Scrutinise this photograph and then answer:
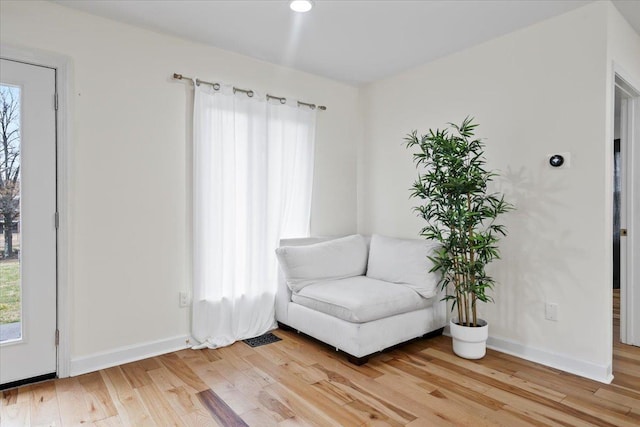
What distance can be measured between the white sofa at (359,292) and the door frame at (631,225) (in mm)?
1454

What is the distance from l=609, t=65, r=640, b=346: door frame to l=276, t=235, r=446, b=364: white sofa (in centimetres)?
145

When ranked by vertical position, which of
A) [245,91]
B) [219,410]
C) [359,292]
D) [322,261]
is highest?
[245,91]

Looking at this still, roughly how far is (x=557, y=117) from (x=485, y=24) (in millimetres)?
868

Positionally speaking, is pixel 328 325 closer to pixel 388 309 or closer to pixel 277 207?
pixel 388 309

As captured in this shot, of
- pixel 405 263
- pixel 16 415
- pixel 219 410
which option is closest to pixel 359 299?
pixel 405 263

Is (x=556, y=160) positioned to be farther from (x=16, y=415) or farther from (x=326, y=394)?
(x=16, y=415)

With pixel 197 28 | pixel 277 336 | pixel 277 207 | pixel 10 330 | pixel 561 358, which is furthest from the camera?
pixel 277 207

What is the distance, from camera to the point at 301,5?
2533mm

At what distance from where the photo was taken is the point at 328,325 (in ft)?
9.65

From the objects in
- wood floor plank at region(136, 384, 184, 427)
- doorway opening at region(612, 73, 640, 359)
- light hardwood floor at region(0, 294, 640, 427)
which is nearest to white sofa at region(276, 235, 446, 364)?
light hardwood floor at region(0, 294, 640, 427)

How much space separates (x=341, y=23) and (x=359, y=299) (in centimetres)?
205

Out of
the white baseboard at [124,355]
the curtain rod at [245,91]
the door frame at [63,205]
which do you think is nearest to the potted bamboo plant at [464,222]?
the curtain rod at [245,91]

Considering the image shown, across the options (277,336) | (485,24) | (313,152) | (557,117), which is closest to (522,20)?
(485,24)

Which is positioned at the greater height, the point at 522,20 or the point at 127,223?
the point at 522,20
